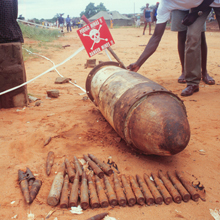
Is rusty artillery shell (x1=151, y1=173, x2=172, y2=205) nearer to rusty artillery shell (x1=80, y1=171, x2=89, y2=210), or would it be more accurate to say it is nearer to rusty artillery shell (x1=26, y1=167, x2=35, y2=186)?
rusty artillery shell (x1=80, y1=171, x2=89, y2=210)

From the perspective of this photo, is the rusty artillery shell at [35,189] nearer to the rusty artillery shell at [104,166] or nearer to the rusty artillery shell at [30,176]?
the rusty artillery shell at [30,176]

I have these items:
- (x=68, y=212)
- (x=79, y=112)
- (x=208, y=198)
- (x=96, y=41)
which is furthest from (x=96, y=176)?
(x=96, y=41)

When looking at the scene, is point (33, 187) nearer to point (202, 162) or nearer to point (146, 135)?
point (146, 135)

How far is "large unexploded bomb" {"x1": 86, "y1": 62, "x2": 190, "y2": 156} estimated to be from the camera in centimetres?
234

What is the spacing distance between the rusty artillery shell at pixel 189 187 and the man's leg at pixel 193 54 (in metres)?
2.57

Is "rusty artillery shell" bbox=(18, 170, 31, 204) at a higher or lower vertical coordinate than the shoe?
lower

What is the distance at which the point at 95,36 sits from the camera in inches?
167

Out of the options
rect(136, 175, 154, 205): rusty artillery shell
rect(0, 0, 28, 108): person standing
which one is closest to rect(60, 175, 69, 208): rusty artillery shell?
rect(136, 175, 154, 205): rusty artillery shell

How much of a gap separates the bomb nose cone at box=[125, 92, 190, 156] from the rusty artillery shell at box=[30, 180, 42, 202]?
1.10m

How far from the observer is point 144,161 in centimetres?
270

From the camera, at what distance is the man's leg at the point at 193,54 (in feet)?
14.5

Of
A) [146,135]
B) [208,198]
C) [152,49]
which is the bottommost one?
[208,198]

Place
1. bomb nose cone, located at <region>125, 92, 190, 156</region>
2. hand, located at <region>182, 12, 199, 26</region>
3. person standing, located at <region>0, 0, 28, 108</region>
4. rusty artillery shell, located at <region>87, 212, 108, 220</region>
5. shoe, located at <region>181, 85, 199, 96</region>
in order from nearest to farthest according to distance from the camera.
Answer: rusty artillery shell, located at <region>87, 212, 108, 220</region>
bomb nose cone, located at <region>125, 92, 190, 156</region>
person standing, located at <region>0, 0, 28, 108</region>
hand, located at <region>182, 12, 199, 26</region>
shoe, located at <region>181, 85, 199, 96</region>

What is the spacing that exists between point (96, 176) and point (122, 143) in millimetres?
790
